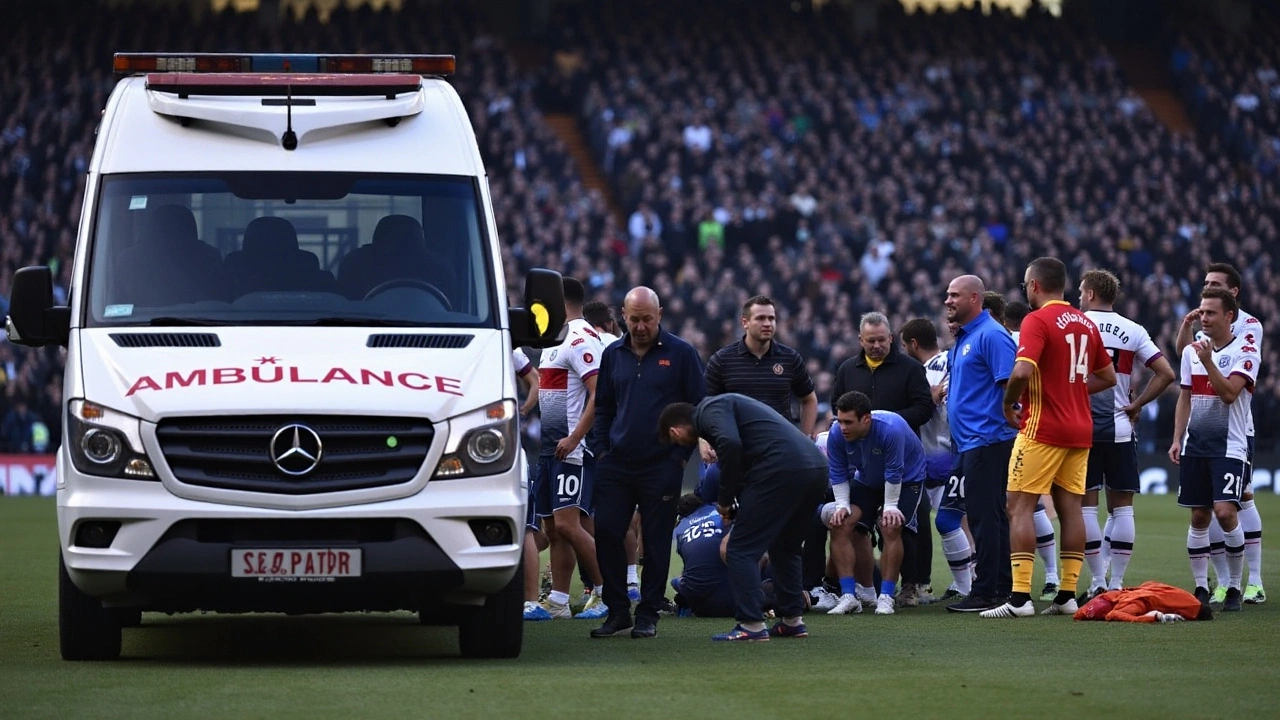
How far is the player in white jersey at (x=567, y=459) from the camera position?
12867mm

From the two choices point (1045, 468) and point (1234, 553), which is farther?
point (1234, 553)

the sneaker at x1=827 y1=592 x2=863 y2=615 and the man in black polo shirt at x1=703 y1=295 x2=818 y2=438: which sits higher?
the man in black polo shirt at x1=703 y1=295 x2=818 y2=438

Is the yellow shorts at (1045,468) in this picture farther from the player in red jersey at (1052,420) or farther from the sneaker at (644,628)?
the sneaker at (644,628)

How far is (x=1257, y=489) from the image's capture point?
102ft

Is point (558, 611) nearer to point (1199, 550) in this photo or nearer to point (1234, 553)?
point (1199, 550)

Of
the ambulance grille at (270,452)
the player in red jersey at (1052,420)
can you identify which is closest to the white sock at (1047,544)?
the player in red jersey at (1052,420)

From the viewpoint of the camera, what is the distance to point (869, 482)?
43.4ft

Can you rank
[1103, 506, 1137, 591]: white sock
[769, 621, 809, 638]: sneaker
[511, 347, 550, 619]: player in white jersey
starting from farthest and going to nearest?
1. [1103, 506, 1137, 591]: white sock
2. [511, 347, 550, 619]: player in white jersey
3. [769, 621, 809, 638]: sneaker

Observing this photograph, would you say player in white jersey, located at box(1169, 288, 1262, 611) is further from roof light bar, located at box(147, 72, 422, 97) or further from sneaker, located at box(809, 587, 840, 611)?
roof light bar, located at box(147, 72, 422, 97)

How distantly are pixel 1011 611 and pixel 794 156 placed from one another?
84.8 ft

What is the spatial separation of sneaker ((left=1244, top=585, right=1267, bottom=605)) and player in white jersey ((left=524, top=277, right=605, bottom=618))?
4.40 m

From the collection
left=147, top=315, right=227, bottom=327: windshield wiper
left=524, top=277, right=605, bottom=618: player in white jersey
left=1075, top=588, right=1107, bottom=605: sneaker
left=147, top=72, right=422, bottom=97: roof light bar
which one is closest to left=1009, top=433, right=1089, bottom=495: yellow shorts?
left=1075, top=588, right=1107, bottom=605: sneaker

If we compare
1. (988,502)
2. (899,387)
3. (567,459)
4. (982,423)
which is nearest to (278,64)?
(567,459)

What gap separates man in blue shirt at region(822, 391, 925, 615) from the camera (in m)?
13.0
